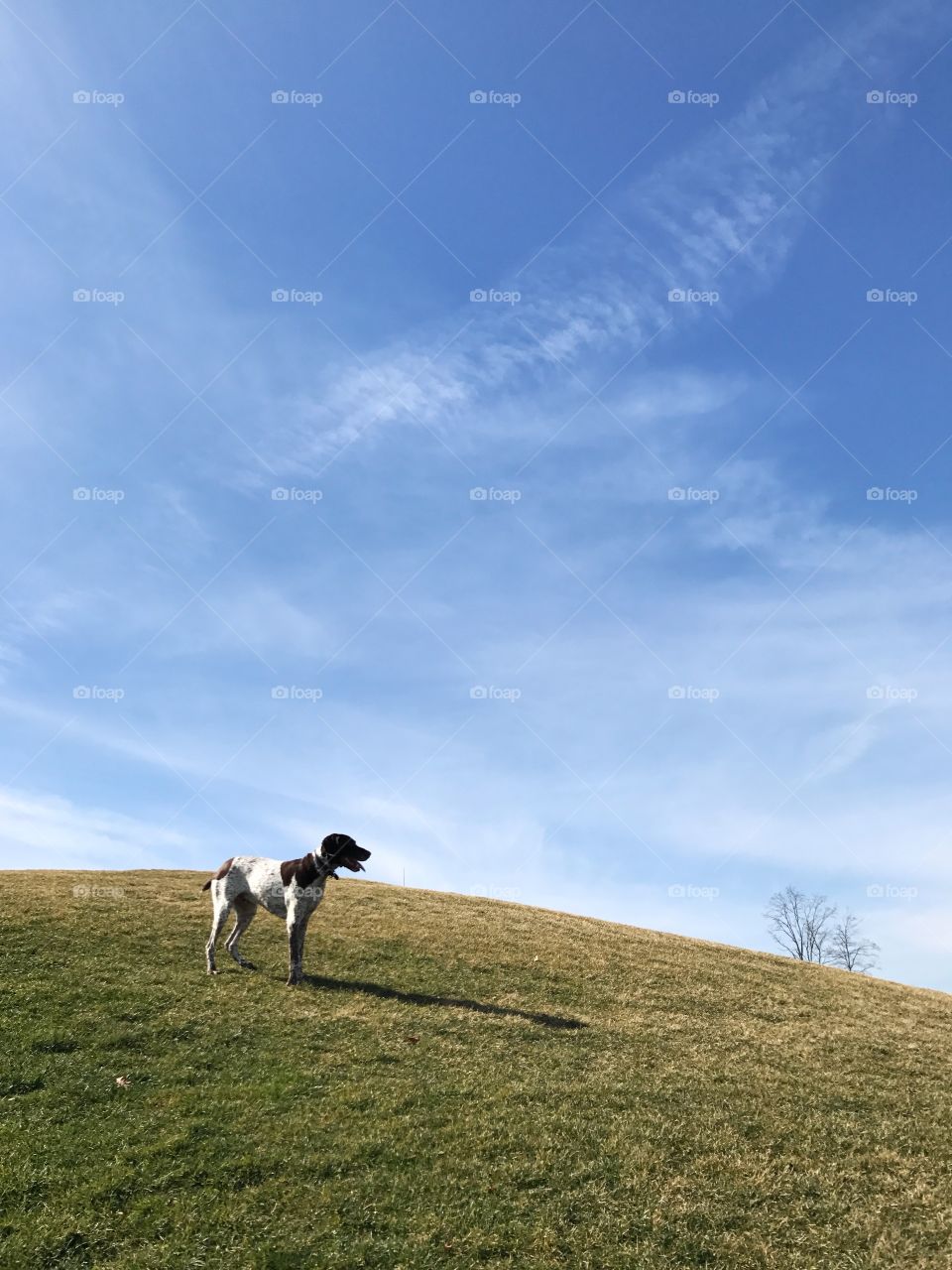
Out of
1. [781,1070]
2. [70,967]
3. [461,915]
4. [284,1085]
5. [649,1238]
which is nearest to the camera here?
[649,1238]

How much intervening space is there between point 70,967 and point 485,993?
36.2 ft

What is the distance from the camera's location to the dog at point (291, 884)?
21125 mm

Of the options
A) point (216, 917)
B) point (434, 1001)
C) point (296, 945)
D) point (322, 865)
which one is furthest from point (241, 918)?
point (434, 1001)

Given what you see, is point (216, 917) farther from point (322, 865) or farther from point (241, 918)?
point (322, 865)

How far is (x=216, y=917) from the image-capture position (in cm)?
2198

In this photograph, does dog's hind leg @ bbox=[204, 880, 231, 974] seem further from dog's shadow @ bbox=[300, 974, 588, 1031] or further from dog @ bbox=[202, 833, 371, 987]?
dog's shadow @ bbox=[300, 974, 588, 1031]

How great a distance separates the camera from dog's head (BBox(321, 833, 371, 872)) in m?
21.2

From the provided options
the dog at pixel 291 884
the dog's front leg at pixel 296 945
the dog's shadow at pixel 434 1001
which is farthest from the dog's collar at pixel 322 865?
the dog's shadow at pixel 434 1001

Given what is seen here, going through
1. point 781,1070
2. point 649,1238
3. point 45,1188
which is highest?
point 781,1070

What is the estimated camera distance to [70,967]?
819 inches

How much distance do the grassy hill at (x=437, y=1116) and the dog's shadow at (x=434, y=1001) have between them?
0.39 ft

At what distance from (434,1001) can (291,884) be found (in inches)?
191

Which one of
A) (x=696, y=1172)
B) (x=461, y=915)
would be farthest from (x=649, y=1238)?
(x=461, y=915)

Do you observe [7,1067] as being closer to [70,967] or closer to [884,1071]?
[70,967]
